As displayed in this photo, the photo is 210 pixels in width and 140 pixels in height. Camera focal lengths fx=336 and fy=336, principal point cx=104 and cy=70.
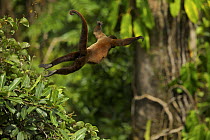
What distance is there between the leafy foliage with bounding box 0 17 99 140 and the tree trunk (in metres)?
1.39

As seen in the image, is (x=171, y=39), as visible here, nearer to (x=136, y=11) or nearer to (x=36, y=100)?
(x=136, y=11)

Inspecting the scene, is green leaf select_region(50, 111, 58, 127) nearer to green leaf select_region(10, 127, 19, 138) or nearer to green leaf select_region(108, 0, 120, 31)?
green leaf select_region(10, 127, 19, 138)

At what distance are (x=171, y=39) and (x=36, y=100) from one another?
5.16 ft

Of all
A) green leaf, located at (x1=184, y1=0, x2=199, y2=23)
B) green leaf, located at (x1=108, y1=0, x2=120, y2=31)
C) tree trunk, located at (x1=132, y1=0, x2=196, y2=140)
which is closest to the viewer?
green leaf, located at (x1=184, y1=0, x2=199, y2=23)

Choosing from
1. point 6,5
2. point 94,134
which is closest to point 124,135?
point 6,5

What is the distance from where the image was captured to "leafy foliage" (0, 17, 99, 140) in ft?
2.45

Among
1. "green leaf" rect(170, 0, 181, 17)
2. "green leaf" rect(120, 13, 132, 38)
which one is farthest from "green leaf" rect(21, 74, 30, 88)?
"green leaf" rect(170, 0, 181, 17)

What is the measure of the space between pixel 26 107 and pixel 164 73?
5.11ft

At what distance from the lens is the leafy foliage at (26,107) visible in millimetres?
746

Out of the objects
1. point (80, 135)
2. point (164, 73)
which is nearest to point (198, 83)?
point (164, 73)

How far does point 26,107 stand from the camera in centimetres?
77

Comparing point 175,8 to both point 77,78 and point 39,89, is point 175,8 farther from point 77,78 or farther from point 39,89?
point 77,78

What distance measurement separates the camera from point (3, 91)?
2.31 feet

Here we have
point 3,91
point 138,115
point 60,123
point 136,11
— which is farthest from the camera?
point 138,115
